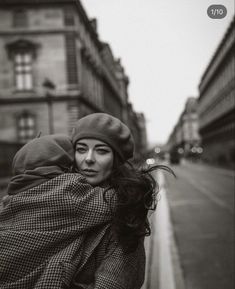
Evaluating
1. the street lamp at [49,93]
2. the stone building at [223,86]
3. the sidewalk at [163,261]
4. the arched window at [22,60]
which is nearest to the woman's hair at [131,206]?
the sidewalk at [163,261]

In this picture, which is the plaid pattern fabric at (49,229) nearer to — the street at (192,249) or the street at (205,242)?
the street at (192,249)

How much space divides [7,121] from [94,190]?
23702 mm

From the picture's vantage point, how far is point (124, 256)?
5.44 ft

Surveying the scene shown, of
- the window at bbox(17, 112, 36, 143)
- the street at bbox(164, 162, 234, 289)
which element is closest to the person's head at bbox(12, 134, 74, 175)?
the street at bbox(164, 162, 234, 289)

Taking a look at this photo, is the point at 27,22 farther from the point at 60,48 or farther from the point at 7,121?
the point at 7,121

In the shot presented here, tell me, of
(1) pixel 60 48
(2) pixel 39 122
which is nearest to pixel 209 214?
(2) pixel 39 122

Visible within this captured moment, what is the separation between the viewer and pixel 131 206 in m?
1.71

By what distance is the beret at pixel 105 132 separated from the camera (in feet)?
6.24

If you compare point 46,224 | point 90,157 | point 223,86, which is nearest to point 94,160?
point 90,157

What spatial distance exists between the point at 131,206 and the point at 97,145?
37cm

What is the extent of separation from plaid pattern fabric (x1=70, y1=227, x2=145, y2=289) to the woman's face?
0.32 m

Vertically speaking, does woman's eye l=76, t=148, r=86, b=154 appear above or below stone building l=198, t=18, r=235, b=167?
below

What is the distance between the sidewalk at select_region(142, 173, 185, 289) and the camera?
16.4ft

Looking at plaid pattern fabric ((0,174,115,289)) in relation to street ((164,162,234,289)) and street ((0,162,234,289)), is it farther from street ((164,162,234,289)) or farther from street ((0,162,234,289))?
street ((164,162,234,289))
